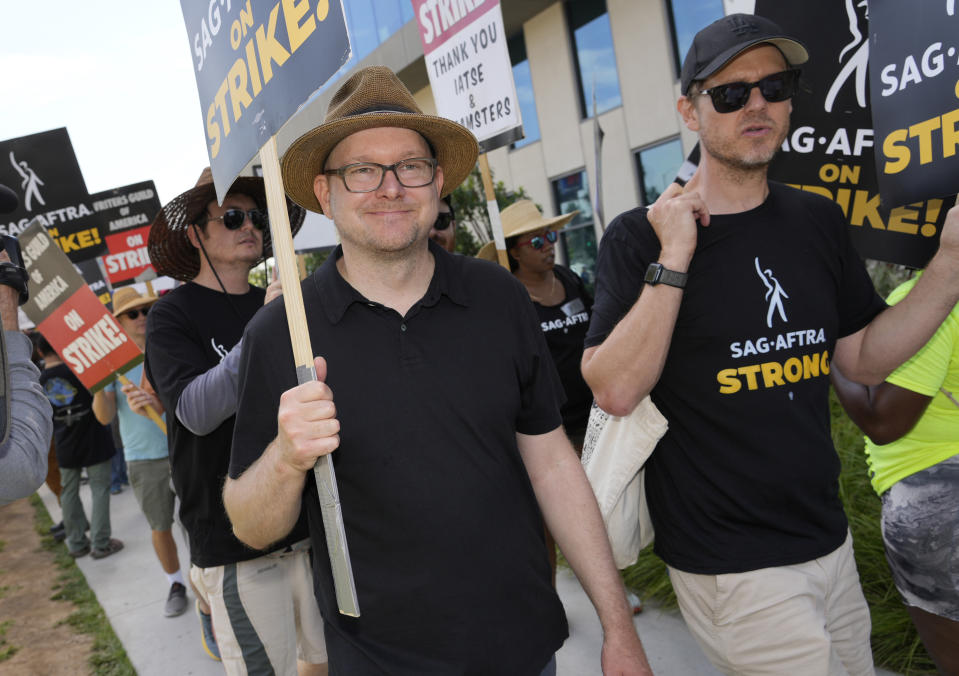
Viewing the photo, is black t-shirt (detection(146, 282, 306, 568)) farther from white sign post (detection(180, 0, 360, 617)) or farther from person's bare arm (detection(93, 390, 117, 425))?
person's bare arm (detection(93, 390, 117, 425))

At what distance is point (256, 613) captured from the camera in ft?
9.71

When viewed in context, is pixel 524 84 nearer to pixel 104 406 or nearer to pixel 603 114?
pixel 603 114

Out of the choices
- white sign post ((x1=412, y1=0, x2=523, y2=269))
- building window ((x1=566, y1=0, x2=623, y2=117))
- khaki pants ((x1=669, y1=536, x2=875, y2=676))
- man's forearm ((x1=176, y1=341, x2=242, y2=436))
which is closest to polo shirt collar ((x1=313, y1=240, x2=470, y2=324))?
man's forearm ((x1=176, y1=341, x2=242, y2=436))

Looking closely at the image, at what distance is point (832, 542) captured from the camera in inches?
87.2

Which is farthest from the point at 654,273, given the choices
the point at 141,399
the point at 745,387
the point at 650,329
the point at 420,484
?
the point at 141,399

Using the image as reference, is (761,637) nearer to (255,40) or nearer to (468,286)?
(468,286)

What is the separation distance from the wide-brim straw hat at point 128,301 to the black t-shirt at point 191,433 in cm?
293

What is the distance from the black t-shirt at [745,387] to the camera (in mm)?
2172

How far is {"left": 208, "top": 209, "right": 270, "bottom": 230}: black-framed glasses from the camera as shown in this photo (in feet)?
10.9

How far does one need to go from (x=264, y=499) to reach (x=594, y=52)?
14.5 meters

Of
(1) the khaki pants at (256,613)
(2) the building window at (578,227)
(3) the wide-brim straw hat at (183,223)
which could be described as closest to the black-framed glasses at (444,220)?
(3) the wide-brim straw hat at (183,223)

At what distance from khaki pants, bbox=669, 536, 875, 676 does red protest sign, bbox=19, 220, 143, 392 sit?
361cm

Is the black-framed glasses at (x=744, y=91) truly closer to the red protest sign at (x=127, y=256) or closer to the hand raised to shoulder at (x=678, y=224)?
the hand raised to shoulder at (x=678, y=224)

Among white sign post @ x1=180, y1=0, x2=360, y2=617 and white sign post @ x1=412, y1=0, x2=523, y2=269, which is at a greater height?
white sign post @ x1=412, y1=0, x2=523, y2=269
